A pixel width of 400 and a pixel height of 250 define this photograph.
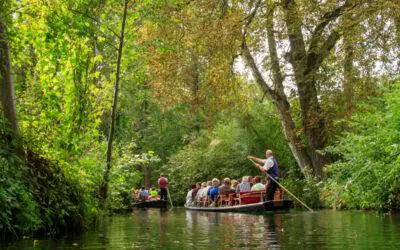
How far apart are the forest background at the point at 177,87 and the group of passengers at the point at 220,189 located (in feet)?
7.50

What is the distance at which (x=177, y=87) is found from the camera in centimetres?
2286

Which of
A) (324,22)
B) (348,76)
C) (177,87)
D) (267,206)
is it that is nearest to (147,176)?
(177,87)

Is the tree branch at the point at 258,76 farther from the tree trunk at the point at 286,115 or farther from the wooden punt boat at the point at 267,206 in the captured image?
the wooden punt boat at the point at 267,206

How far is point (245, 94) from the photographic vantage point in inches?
891

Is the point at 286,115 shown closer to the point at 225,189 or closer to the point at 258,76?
the point at 258,76

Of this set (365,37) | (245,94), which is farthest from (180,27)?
(365,37)

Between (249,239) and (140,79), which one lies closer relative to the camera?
(249,239)

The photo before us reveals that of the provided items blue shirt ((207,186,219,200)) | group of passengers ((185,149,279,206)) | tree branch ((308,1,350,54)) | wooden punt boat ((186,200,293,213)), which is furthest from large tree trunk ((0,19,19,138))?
blue shirt ((207,186,219,200))

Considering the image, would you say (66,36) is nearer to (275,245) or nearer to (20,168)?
(20,168)

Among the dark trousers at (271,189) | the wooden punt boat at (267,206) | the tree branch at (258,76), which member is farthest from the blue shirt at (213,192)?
the dark trousers at (271,189)

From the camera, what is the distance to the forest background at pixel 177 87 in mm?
10242

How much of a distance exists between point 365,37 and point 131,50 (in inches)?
249

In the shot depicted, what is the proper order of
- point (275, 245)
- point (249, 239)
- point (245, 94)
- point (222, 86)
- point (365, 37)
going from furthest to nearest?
point (245, 94) < point (222, 86) < point (365, 37) < point (249, 239) < point (275, 245)

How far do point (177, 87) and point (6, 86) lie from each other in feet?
42.3
